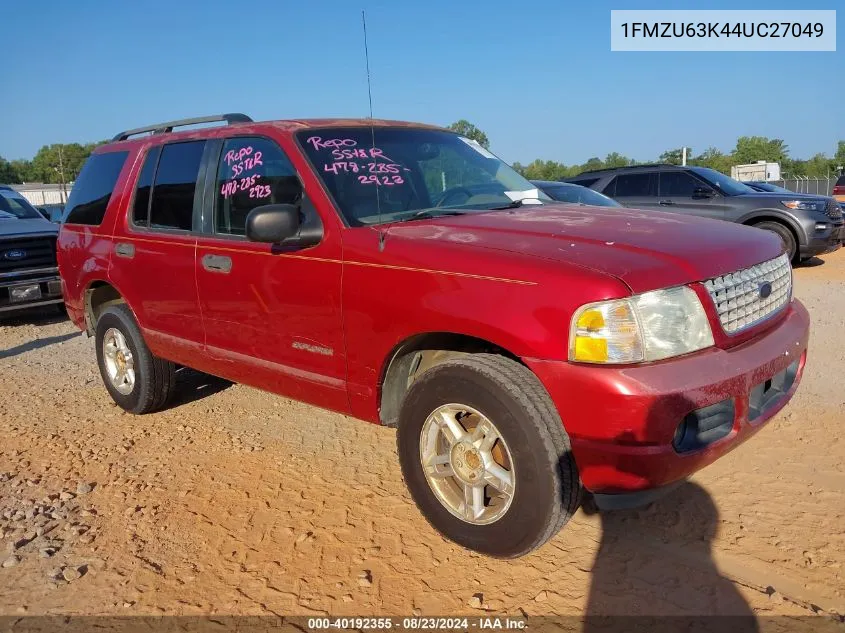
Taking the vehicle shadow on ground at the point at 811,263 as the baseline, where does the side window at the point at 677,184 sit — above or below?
above

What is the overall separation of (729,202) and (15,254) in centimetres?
1023

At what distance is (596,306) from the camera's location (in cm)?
239

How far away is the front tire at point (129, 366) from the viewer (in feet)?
15.4

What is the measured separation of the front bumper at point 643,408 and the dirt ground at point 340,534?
0.53 metres

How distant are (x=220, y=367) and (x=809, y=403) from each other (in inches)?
148

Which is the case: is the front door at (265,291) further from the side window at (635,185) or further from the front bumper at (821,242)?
the front bumper at (821,242)

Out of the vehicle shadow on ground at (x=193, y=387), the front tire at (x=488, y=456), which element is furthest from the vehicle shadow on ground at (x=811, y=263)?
the front tire at (x=488, y=456)

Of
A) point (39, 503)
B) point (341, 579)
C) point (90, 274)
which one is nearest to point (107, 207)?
point (90, 274)

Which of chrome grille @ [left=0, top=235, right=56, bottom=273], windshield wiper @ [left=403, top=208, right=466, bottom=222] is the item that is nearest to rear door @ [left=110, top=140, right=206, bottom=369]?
windshield wiper @ [left=403, top=208, right=466, bottom=222]

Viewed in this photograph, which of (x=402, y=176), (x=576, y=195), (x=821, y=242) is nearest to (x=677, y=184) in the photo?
(x=821, y=242)

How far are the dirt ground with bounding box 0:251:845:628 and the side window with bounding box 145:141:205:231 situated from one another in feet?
4.65

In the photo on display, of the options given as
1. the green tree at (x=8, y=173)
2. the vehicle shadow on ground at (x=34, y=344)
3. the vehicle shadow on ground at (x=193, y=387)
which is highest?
the green tree at (x=8, y=173)

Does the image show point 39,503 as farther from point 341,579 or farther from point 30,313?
point 30,313

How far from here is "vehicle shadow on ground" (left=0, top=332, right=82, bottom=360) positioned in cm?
721
